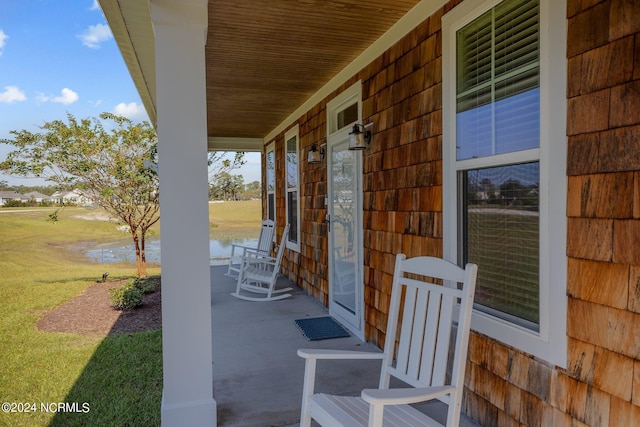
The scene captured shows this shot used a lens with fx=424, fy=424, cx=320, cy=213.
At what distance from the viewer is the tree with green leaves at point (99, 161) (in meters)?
6.96

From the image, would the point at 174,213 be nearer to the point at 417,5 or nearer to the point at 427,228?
the point at 427,228

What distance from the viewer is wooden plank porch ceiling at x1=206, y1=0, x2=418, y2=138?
293 cm

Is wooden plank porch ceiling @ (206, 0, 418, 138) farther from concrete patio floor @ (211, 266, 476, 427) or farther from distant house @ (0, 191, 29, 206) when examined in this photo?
distant house @ (0, 191, 29, 206)

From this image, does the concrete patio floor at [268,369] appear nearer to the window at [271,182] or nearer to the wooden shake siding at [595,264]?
the wooden shake siding at [595,264]

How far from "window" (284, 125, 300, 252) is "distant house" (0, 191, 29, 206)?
466 centimetres

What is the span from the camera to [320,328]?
14.0 ft

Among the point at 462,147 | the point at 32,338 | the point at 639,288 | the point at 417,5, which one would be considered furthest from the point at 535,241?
the point at 32,338

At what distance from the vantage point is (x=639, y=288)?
150 cm

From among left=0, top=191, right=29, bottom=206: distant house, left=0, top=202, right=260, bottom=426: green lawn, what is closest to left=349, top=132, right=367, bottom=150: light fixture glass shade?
left=0, top=202, right=260, bottom=426: green lawn

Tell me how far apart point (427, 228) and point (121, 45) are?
269cm

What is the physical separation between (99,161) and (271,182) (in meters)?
3.01

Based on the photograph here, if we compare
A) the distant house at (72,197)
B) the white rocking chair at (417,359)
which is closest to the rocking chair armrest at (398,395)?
the white rocking chair at (417,359)

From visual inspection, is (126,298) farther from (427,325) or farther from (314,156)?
(427,325)

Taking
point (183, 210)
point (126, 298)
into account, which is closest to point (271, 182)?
point (126, 298)
